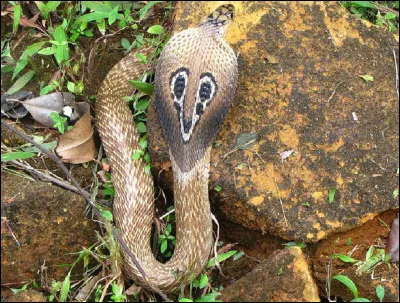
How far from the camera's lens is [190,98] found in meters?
3.91

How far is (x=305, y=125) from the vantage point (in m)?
4.25

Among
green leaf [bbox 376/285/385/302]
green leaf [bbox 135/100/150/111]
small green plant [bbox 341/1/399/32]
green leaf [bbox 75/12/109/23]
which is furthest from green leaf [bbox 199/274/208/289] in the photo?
small green plant [bbox 341/1/399/32]

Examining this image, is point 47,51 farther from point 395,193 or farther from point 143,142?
point 395,193

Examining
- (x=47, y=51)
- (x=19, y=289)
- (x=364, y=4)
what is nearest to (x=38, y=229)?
(x=19, y=289)

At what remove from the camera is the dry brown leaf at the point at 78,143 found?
4418 mm

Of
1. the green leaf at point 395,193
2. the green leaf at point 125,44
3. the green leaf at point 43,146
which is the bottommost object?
the green leaf at point 395,193

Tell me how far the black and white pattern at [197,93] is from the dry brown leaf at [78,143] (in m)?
0.79

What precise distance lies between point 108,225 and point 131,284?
43 centimetres

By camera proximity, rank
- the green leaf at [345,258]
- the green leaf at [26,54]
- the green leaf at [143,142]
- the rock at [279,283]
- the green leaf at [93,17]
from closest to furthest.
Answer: the rock at [279,283]
the green leaf at [345,258]
the green leaf at [143,142]
the green leaf at [26,54]
the green leaf at [93,17]

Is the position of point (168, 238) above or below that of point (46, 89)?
below

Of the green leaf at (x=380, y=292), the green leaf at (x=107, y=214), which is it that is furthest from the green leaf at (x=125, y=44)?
Answer: the green leaf at (x=380, y=292)

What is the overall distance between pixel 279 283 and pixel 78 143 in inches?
60.0

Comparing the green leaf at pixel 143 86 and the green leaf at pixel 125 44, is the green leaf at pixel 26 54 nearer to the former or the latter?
the green leaf at pixel 125 44

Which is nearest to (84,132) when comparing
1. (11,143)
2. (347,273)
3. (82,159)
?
(82,159)
